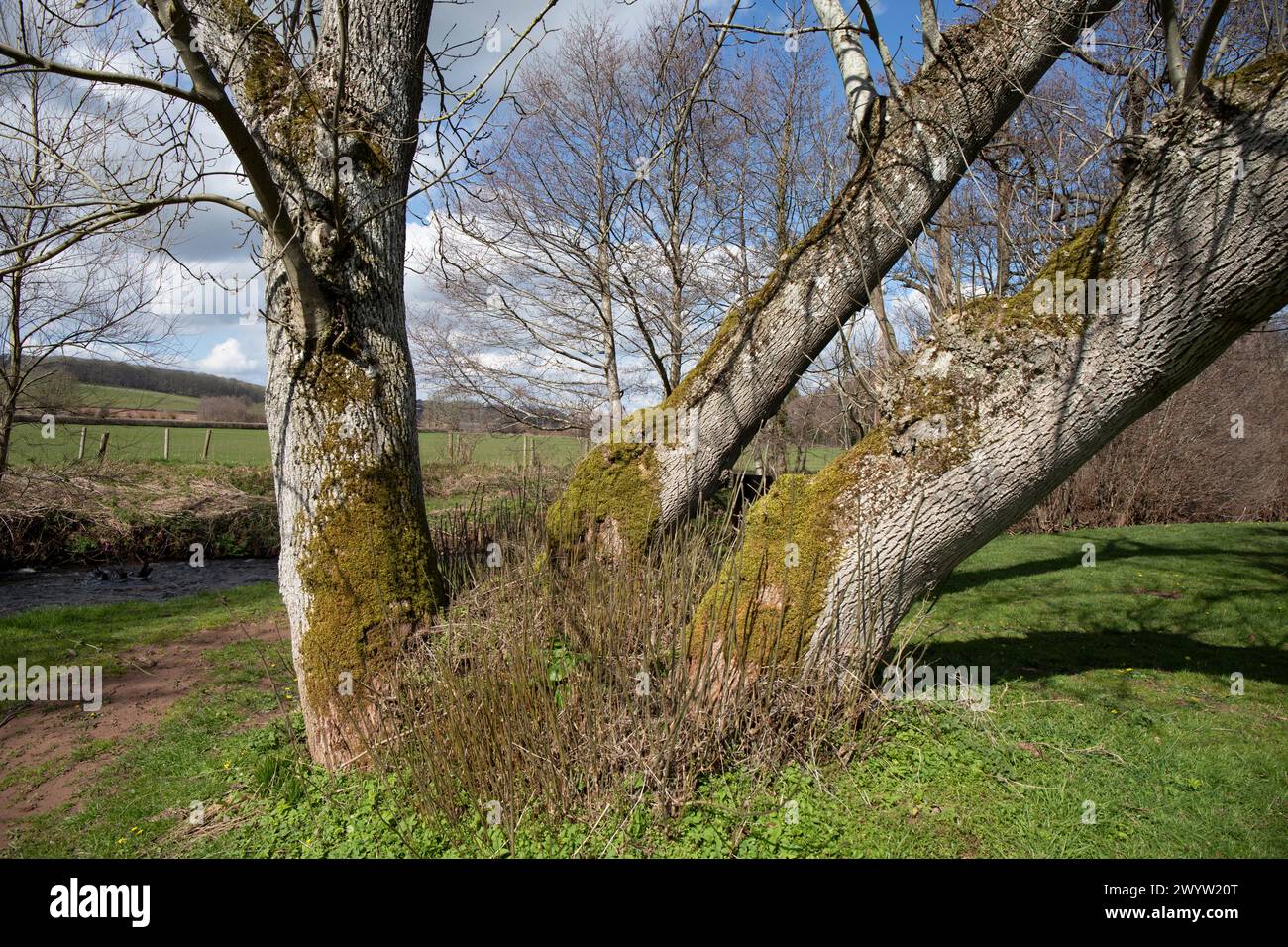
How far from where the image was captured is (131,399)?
23828mm

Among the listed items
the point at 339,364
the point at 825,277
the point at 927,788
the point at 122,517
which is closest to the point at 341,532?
the point at 339,364

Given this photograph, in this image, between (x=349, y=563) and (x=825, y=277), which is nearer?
(x=349, y=563)

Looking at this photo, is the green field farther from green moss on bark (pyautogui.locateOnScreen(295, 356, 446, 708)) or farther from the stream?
green moss on bark (pyautogui.locateOnScreen(295, 356, 446, 708))

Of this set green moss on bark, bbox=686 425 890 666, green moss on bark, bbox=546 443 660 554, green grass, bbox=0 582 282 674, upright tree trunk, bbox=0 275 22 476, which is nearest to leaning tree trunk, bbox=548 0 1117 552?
green moss on bark, bbox=546 443 660 554

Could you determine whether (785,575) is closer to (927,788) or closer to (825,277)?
(927,788)

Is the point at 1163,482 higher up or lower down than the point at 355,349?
lower down

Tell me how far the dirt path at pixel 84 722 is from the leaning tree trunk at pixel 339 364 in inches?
34.2

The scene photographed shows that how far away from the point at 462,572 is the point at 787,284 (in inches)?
117

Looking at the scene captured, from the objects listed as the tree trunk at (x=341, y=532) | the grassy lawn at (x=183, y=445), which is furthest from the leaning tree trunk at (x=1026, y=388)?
the grassy lawn at (x=183, y=445)

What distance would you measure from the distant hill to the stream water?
3.24 metres

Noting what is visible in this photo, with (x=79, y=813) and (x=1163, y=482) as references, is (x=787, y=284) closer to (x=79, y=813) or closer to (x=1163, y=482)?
(x=79, y=813)

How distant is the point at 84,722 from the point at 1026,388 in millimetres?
6109
